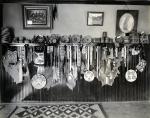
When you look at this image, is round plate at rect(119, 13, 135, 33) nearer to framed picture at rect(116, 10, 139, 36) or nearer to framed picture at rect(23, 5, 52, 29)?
framed picture at rect(116, 10, 139, 36)

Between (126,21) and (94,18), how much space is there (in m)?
0.55

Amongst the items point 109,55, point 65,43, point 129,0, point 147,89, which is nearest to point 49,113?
point 65,43

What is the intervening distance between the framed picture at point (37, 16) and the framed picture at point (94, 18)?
64 cm

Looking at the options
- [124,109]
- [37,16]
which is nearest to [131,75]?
[124,109]

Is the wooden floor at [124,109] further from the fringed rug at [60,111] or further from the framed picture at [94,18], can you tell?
the framed picture at [94,18]

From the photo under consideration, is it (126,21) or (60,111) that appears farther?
(126,21)

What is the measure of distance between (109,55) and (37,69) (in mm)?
1233

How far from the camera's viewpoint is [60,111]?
11.4ft

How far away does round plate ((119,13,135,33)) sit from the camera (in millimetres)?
3795

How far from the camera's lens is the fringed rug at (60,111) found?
130 inches

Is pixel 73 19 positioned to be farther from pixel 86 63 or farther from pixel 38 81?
pixel 38 81

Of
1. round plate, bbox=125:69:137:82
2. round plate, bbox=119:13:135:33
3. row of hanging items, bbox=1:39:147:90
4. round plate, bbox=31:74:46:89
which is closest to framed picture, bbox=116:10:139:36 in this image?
round plate, bbox=119:13:135:33

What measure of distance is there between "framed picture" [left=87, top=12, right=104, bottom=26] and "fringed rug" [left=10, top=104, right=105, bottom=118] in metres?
1.36

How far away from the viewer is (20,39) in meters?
3.66
